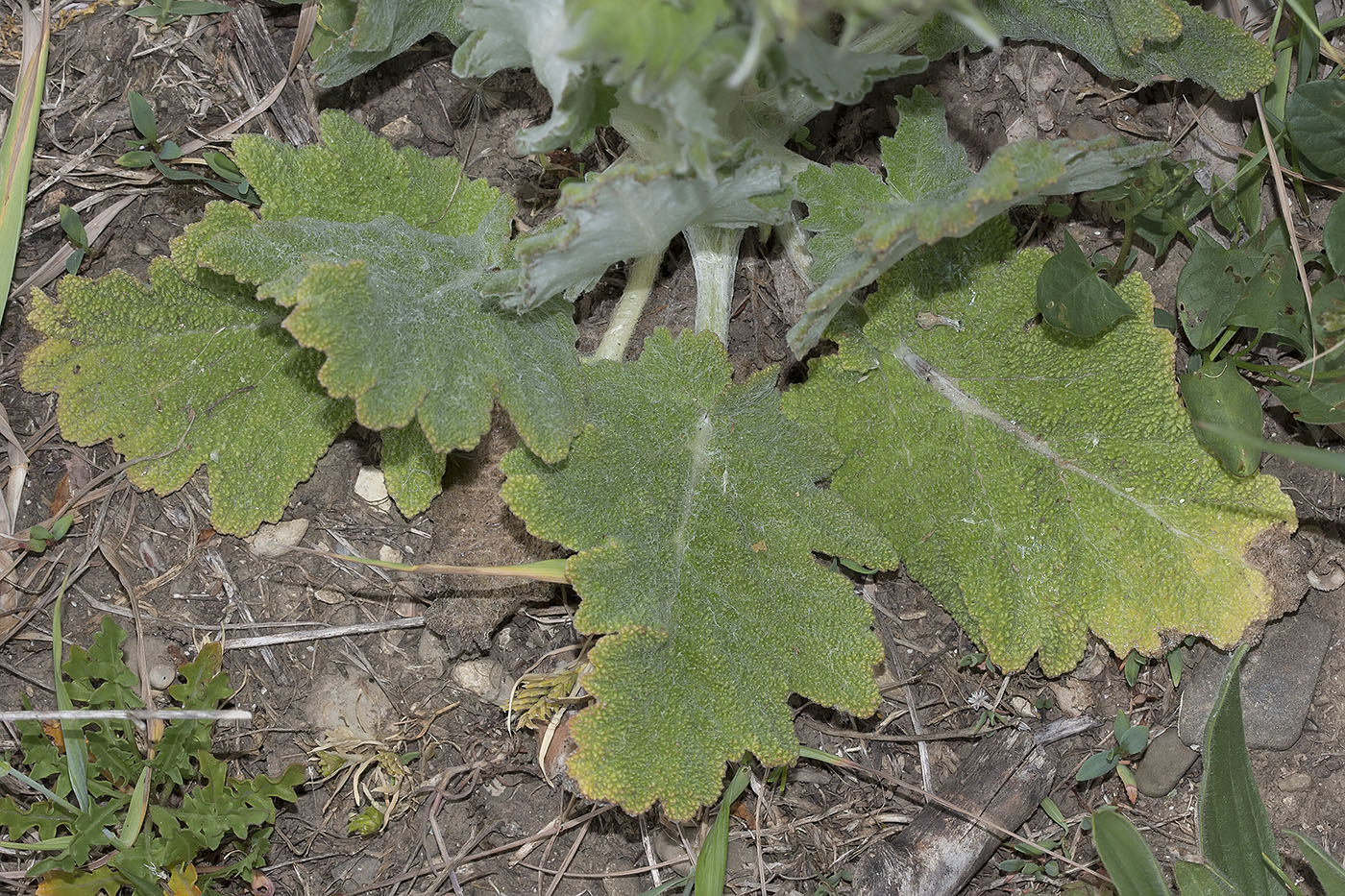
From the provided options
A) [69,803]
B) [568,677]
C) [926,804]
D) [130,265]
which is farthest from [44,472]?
[926,804]

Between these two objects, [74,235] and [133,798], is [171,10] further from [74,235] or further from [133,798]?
[133,798]

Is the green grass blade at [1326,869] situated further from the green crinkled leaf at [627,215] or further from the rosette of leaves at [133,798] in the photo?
the rosette of leaves at [133,798]

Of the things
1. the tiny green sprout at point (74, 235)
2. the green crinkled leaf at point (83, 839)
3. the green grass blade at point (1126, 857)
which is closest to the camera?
the green grass blade at point (1126, 857)

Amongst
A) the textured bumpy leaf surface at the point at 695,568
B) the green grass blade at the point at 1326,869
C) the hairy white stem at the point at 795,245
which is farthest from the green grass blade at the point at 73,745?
the green grass blade at the point at 1326,869

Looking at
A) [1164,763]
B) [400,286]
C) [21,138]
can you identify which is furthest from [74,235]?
[1164,763]

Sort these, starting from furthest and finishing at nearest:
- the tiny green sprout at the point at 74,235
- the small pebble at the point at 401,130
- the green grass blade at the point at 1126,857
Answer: the small pebble at the point at 401,130 < the tiny green sprout at the point at 74,235 < the green grass blade at the point at 1126,857

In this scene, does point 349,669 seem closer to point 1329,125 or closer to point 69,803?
point 69,803
